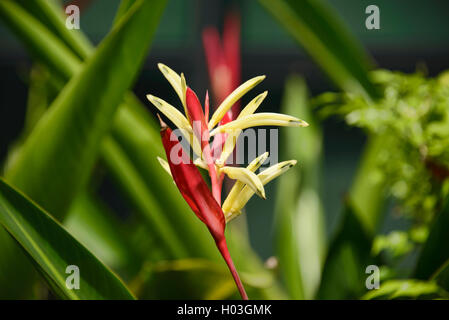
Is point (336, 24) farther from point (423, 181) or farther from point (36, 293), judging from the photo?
point (36, 293)

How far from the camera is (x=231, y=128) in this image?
191mm

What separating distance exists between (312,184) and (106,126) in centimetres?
32

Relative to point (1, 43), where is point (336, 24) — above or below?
below

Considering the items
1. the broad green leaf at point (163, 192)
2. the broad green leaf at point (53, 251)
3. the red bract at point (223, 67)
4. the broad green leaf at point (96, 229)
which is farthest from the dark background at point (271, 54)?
the broad green leaf at point (53, 251)

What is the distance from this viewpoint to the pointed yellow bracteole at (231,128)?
0.19 meters

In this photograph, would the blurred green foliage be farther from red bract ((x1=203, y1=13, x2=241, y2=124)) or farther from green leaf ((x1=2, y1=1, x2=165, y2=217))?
red bract ((x1=203, y1=13, x2=241, y2=124))

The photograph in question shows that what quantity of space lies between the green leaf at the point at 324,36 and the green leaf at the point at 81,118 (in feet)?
0.52

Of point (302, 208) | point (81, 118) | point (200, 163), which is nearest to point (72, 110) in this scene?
point (81, 118)

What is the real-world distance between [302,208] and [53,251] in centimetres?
Result: 36

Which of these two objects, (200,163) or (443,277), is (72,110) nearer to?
(200,163)

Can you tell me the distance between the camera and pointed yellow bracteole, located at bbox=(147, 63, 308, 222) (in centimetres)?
19

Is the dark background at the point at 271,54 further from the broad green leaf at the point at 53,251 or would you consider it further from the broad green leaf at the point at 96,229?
the broad green leaf at the point at 53,251

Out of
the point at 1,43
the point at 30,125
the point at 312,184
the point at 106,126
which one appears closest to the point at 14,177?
the point at 106,126
